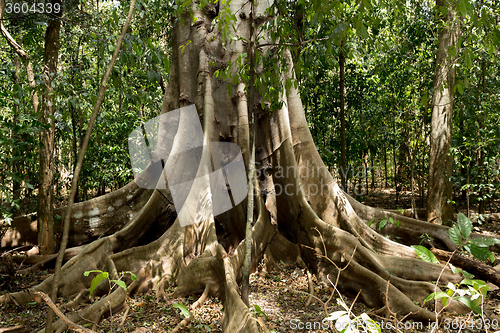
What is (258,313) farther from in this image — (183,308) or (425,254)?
(425,254)

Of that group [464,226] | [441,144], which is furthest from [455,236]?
[441,144]

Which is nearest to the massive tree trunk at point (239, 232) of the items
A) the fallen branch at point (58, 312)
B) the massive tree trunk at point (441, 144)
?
the massive tree trunk at point (441, 144)

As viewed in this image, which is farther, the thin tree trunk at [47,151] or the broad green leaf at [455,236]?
the thin tree trunk at [47,151]

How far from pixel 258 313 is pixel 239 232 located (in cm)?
184

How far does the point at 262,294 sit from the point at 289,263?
0.85m

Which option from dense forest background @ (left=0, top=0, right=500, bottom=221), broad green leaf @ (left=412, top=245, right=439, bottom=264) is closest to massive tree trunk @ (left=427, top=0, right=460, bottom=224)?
dense forest background @ (left=0, top=0, right=500, bottom=221)

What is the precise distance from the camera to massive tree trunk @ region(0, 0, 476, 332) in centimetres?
327

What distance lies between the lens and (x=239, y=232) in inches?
174

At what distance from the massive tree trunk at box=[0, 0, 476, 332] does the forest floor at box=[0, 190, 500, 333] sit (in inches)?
4.9

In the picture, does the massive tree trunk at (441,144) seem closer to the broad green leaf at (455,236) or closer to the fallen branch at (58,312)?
the broad green leaf at (455,236)

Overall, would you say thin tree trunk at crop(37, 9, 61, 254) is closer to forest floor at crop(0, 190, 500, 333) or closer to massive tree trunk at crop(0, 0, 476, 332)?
forest floor at crop(0, 190, 500, 333)

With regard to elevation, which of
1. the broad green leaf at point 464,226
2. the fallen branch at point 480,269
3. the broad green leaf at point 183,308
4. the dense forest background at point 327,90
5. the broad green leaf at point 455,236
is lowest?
the fallen branch at point 480,269

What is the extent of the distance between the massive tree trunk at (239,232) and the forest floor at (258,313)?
125mm

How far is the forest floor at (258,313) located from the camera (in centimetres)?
271
